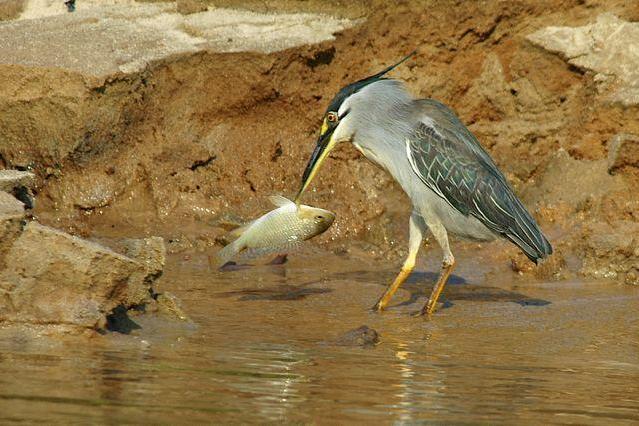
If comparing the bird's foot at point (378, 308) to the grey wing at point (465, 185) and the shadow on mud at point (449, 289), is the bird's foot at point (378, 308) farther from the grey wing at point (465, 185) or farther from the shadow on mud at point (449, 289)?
the grey wing at point (465, 185)

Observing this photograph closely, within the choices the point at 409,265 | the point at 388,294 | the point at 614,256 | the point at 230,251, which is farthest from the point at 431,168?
the point at 614,256

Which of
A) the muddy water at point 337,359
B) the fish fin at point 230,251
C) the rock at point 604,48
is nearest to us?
the muddy water at point 337,359

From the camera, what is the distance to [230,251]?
763 centimetres

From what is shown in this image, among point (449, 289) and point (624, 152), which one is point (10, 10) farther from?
point (624, 152)

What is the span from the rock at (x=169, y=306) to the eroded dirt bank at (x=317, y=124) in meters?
2.72

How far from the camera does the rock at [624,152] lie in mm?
9266

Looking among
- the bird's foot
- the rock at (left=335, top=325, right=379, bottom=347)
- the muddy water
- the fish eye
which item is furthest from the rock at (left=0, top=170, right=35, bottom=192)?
the bird's foot

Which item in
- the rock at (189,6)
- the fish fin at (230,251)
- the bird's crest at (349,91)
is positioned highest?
the rock at (189,6)

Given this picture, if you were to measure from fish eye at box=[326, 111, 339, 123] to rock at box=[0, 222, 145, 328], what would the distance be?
2.83 metres

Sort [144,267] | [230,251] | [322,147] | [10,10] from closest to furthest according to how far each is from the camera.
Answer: [144,267] → [230,251] → [322,147] → [10,10]

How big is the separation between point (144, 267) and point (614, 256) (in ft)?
13.5

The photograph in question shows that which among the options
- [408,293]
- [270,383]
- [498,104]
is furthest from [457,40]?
[270,383]

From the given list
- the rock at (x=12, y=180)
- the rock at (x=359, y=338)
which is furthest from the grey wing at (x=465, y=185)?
the rock at (x=12, y=180)

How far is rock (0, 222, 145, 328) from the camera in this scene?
18.1ft
